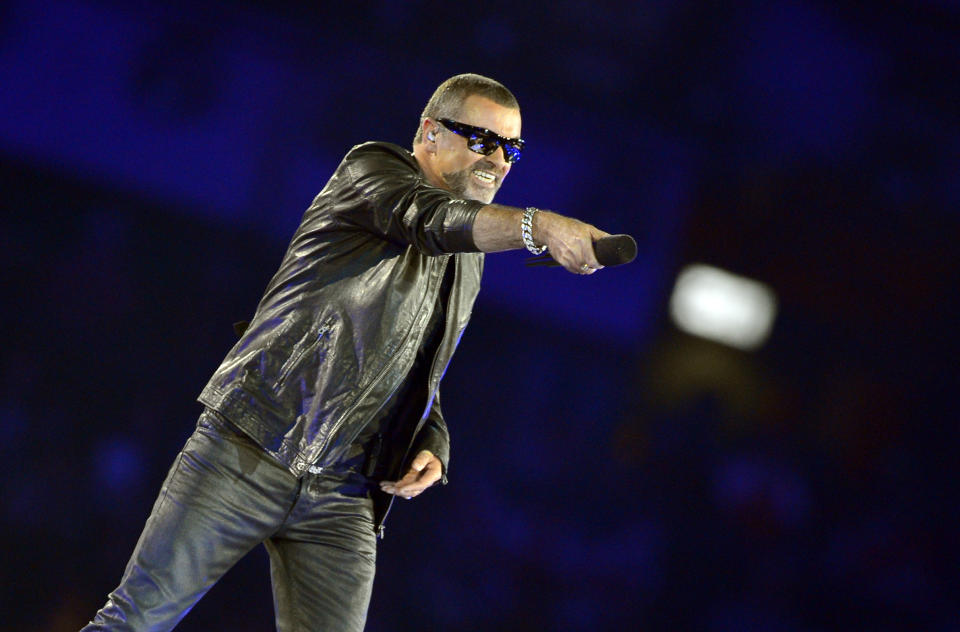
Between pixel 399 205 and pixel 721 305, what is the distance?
2535 mm

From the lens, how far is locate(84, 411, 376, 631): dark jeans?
216cm

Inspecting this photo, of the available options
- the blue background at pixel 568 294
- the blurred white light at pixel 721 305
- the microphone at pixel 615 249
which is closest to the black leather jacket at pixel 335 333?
the microphone at pixel 615 249

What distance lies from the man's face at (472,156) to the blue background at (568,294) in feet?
5.26

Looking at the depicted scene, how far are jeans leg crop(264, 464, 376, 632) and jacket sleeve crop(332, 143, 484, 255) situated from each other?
62 centimetres

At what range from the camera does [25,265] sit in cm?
380

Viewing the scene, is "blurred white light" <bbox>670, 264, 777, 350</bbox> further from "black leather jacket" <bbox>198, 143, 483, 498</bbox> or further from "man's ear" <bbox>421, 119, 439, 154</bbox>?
"black leather jacket" <bbox>198, 143, 483, 498</bbox>

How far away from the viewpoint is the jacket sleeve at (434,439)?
8.41 feet

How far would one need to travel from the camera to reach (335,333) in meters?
2.26

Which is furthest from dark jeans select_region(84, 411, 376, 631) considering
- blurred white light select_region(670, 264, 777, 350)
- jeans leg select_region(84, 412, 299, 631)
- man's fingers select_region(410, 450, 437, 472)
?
blurred white light select_region(670, 264, 777, 350)

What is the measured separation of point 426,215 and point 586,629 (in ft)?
9.01

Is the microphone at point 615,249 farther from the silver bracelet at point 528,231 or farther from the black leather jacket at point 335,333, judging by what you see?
the black leather jacket at point 335,333

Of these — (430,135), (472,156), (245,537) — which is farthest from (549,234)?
(245,537)

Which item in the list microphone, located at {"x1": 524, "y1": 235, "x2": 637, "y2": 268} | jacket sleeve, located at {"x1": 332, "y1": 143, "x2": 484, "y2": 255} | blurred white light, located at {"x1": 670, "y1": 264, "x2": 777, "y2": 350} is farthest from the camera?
blurred white light, located at {"x1": 670, "y1": 264, "x2": 777, "y2": 350}

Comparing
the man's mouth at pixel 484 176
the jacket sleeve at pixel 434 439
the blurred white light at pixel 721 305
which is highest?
the man's mouth at pixel 484 176
